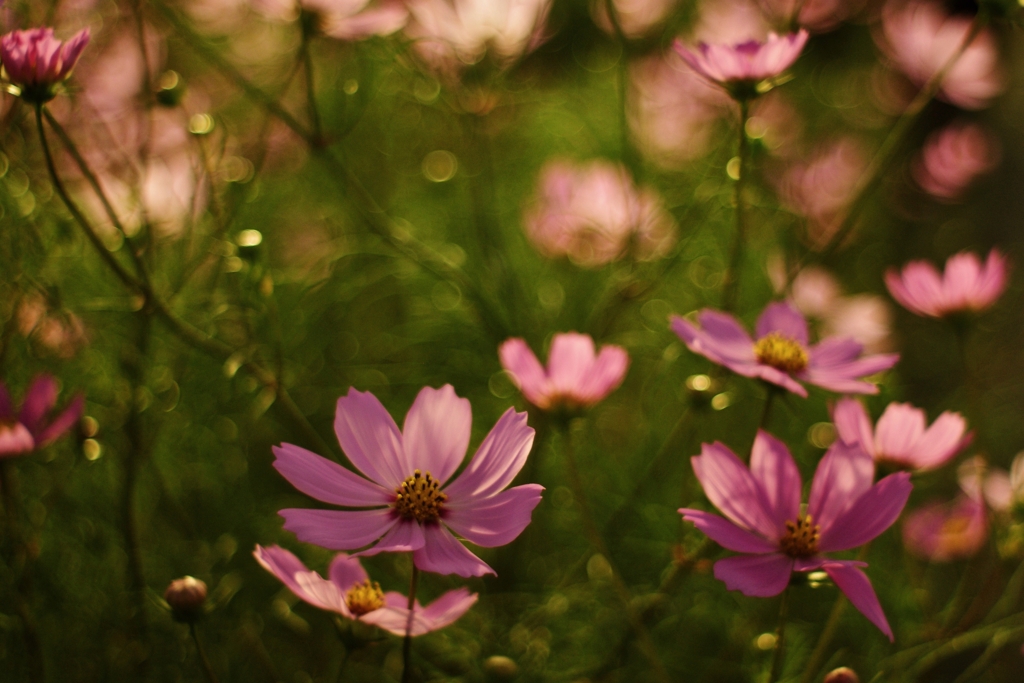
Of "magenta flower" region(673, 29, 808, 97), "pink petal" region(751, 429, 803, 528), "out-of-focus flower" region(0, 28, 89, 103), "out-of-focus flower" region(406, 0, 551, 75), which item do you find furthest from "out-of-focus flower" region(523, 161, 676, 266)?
"out-of-focus flower" region(0, 28, 89, 103)

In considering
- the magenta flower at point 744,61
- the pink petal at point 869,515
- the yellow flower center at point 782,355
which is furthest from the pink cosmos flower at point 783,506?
the magenta flower at point 744,61

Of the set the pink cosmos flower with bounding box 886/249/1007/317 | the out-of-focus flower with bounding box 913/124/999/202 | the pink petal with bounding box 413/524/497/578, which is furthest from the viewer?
the out-of-focus flower with bounding box 913/124/999/202

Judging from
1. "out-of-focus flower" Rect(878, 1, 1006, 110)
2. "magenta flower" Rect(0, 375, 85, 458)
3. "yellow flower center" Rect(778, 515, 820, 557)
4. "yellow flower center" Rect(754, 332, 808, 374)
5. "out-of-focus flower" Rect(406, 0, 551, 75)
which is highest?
"out-of-focus flower" Rect(406, 0, 551, 75)

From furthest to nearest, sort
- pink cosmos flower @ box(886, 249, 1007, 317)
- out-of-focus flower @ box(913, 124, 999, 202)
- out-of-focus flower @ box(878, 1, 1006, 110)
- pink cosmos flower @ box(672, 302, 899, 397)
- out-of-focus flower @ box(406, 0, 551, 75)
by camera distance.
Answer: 1. out-of-focus flower @ box(913, 124, 999, 202)
2. out-of-focus flower @ box(878, 1, 1006, 110)
3. out-of-focus flower @ box(406, 0, 551, 75)
4. pink cosmos flower @ box(886, 249, 1007, 317)
5. pink cosmos flower @ box(672, 302, 899, 397)

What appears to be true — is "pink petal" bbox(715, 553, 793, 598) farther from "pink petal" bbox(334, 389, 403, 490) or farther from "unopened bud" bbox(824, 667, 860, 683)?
"pink petal" bbox(334, 389, 403, 490)

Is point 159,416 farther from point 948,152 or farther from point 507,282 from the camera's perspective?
point 948,152

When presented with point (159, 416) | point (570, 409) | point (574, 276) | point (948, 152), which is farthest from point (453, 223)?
point (948, 152)

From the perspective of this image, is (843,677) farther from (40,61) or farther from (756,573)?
(40,61)
